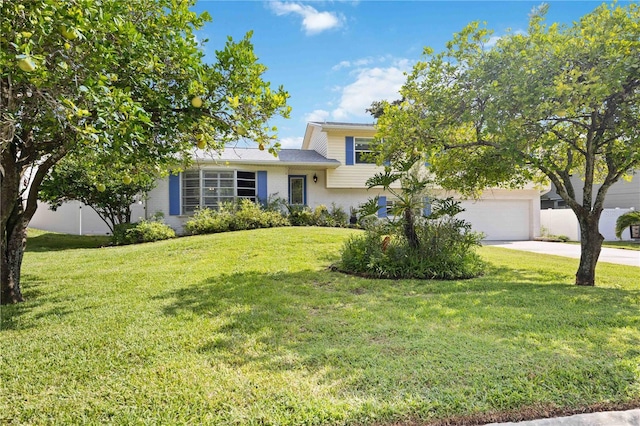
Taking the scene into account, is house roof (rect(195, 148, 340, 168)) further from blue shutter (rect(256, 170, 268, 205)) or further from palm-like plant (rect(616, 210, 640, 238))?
palm-like plant (rect(616, 210, 640, 238))

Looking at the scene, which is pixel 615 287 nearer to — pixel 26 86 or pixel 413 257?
pixel 413 257

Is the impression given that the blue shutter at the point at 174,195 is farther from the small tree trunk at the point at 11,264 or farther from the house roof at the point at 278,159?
the small tree trunk at the point at 11,264

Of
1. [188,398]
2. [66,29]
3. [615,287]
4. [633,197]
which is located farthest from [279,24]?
[633,197]

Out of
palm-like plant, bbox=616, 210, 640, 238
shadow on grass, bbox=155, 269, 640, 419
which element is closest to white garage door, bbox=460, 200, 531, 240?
palm-like plant, bbox=616, 210, 640, 238

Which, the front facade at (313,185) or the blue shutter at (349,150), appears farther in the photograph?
the blue shutter at (349,150)

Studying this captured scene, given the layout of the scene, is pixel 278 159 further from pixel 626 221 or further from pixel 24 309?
pixel 626 221

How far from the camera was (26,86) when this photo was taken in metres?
3.36

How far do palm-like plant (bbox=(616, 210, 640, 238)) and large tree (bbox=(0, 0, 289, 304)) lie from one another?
64.6ft

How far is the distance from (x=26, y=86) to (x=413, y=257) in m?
6.80

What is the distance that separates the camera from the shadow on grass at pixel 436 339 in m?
2.86

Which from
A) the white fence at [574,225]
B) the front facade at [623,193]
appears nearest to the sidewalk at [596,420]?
the white fence at [574,225]

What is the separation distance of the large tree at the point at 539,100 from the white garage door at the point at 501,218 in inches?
446

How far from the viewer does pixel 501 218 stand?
19.4m

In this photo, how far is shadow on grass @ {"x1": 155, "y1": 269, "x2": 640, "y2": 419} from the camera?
286 centimetres
